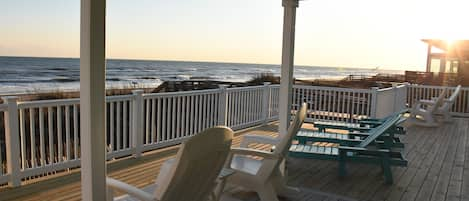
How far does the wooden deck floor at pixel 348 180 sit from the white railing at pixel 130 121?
0.61 ft

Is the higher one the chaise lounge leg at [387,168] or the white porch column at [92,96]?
the white porch column at [92,96]

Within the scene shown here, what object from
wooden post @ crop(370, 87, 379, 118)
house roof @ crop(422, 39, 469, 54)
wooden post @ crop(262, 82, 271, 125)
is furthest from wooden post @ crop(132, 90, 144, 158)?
house roof @ crop(422, 39, 469, 54)

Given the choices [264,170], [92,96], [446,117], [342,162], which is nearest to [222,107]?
[342,162]

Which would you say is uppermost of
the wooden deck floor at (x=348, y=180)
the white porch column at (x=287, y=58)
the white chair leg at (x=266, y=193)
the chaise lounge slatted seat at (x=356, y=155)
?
the white porch column at (x=287, y=58)

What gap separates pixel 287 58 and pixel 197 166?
1998 millimetres

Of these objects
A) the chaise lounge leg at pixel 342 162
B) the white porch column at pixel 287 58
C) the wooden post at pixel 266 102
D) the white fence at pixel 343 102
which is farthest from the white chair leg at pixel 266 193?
the white fence at pixel 343 102

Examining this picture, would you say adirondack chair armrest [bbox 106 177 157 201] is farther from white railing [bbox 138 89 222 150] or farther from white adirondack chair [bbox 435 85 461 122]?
white adirondack chair [bbox 435 85 461 122]

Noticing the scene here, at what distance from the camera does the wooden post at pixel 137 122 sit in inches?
199

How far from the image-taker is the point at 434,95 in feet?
37.0

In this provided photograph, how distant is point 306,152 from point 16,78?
24976 mm

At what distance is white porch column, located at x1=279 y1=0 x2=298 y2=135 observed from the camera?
3.84 m

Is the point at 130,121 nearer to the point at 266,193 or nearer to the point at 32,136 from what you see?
the point at 32,136

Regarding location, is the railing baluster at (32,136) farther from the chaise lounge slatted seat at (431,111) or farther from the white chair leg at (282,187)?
the chaise lounge slatted seat at (431,111)

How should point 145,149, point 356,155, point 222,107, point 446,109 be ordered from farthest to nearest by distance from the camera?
1. point 446,109
2. point 222,107
3. point 145,149
4. point 356,155
